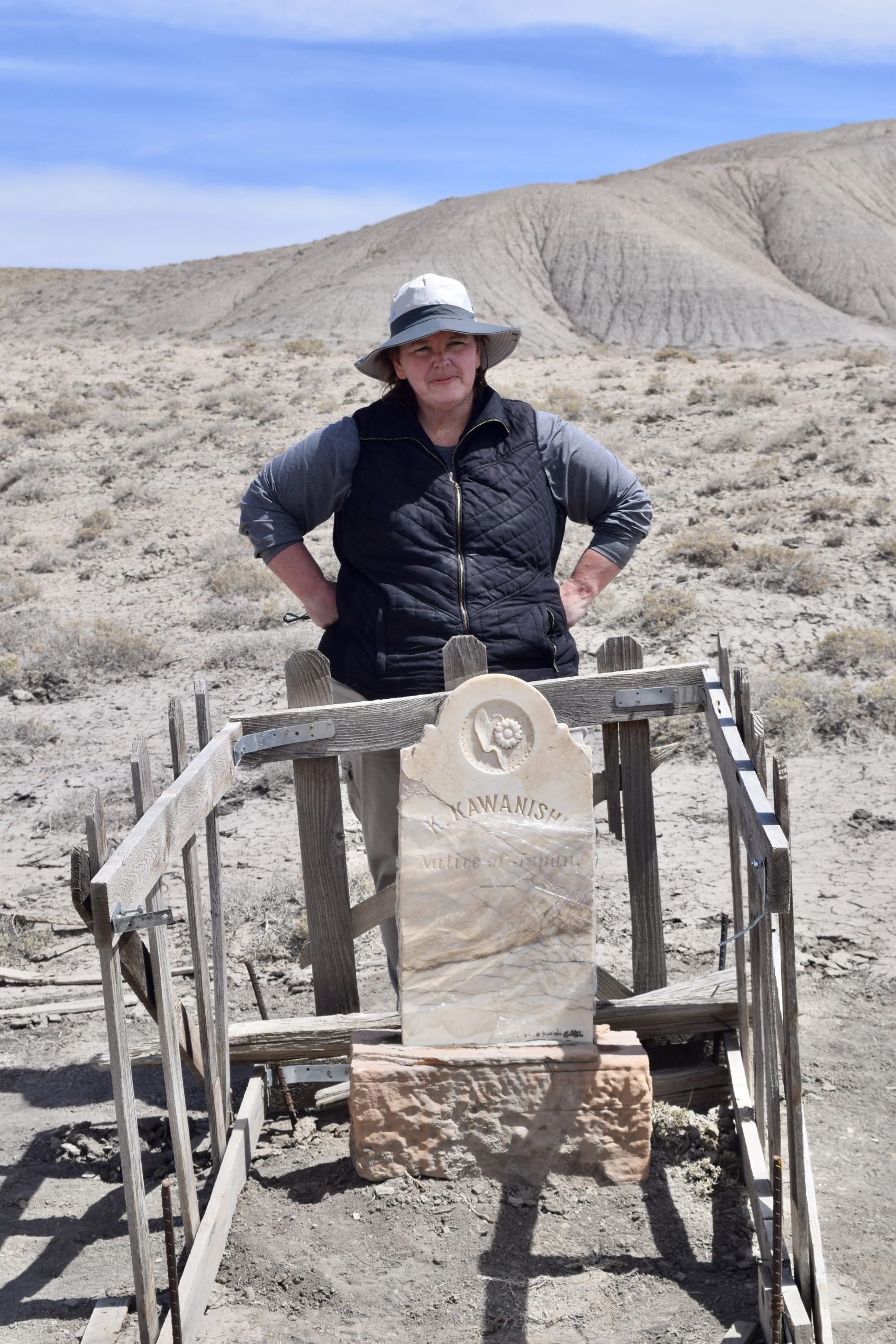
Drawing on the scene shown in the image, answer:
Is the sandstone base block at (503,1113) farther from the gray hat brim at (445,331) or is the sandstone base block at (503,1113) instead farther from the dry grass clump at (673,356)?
the dry grass clump at (673,356)

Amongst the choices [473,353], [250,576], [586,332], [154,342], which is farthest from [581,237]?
[473,353]

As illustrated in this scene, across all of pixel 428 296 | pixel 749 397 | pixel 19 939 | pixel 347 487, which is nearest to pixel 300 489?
pixel 347 487

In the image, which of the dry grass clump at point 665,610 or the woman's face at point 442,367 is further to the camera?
the dry grass clump at point 665,610

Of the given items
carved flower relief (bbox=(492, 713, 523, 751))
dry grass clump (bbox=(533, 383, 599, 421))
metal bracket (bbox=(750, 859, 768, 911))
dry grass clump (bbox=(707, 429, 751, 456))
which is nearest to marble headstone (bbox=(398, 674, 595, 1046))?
carved flower relief (bbox=(492, 713, 523, 751))

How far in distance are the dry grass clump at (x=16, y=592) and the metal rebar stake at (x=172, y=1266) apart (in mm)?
9364

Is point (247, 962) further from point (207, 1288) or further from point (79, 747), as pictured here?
point (79, 747)

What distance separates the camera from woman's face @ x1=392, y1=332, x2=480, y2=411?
3.38 metres

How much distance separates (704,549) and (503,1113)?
8.07 m

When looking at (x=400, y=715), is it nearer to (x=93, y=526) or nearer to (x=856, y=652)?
(x=856, y=652)

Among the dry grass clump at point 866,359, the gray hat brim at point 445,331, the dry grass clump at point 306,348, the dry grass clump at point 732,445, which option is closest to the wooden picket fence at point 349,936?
the gray hat brim at point 445,331

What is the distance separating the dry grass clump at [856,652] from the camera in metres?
8.34

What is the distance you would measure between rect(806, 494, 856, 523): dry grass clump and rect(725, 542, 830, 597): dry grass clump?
40.2 inches

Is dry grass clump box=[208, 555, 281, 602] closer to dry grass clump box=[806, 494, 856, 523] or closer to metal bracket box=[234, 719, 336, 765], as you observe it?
dry grass clump box=[806, 494, 856, 523]

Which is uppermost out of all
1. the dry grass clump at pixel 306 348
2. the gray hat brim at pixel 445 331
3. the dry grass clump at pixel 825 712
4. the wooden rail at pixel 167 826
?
the dry grass clump at pixel 306 348
